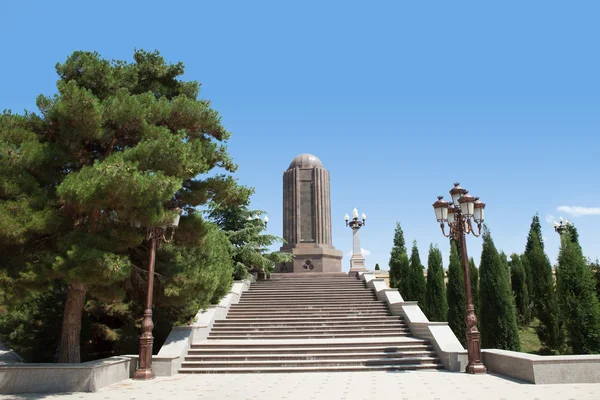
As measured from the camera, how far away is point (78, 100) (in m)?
8.66

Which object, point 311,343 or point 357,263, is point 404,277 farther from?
point 311,343

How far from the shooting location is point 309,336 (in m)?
13.8

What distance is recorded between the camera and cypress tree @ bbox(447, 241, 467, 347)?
1656 centimetres

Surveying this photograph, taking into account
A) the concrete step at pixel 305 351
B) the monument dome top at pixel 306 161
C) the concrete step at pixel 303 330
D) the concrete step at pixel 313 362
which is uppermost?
the monument dome top at pixel 306 161

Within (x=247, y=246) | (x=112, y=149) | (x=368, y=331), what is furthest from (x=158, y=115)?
(x=247, y=246)

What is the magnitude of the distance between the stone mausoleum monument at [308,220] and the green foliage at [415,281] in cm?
666

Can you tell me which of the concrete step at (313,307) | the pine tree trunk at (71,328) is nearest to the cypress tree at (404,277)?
the concrete step at (313,307)

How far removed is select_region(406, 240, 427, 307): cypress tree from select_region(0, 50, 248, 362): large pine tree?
1191 centimetres

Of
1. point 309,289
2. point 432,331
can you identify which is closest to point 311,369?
point 432,331

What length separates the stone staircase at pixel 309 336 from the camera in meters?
11.3

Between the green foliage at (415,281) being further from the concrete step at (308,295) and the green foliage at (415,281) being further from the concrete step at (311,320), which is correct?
the concrete step at (311,320)

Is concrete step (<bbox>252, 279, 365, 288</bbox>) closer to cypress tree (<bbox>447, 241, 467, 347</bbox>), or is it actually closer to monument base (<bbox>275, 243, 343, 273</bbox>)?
cypress tree (<bbox>447, 241, 467, 347</bbox>)

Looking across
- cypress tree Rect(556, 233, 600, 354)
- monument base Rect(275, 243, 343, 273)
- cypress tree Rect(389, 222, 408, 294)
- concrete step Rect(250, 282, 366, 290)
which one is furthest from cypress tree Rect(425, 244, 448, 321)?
monument base Rect(275, 243, 343, 273)

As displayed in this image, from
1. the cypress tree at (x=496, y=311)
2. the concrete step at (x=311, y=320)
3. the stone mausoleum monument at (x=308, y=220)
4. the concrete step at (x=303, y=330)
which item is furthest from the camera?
the stone mausoleum monument at (x=308, y=220)
